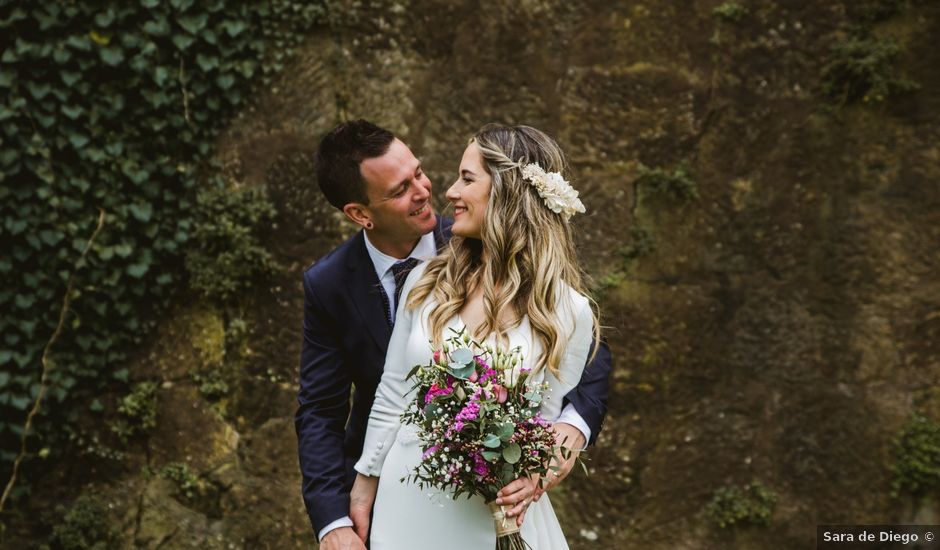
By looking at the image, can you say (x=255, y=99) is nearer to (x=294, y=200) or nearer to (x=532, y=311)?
(x=294, y=200)

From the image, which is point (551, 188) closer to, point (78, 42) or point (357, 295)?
point (357, 295)

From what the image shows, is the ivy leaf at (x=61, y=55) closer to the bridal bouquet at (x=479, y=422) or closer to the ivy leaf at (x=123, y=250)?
the ivy leaf at (x=123, y=250)

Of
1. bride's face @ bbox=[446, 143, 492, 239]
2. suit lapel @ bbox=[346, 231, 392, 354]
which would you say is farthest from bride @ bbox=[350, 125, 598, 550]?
suit lapel @ bbox=[346, 231, 392, 354]

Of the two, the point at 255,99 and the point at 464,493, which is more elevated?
the point at 255,99

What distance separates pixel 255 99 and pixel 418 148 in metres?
1.05

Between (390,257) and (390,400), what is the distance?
1.96 feet

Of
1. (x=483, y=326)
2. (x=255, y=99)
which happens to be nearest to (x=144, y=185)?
(x=255, y=99)

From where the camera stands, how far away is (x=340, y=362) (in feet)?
10.3

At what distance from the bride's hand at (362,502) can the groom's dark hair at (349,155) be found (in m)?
1.00

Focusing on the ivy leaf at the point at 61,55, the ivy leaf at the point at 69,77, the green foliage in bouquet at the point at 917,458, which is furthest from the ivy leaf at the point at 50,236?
the green foliage in bouquet at the point at 917,458

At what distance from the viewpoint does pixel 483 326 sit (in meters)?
2.65

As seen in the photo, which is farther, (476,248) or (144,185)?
(144,185)

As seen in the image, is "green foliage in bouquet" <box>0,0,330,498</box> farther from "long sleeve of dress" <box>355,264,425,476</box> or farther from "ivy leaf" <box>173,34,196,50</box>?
"long sleeve of dress" <box>355,264,425,476</box>

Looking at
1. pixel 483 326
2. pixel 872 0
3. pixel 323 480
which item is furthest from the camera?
pixel 872 0
